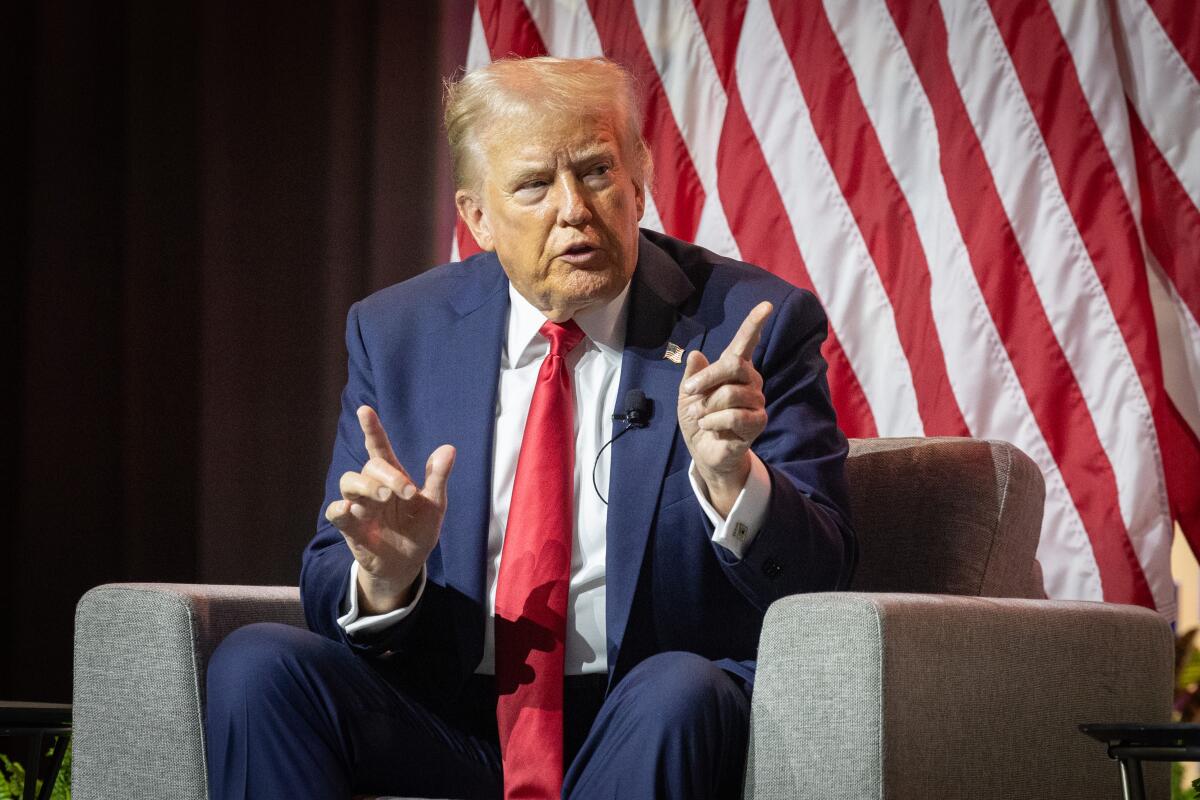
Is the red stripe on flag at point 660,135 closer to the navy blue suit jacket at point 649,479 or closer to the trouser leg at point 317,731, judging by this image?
the navy blue suit jacket at point 649,479

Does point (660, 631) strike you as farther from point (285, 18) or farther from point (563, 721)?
point (285, 18)

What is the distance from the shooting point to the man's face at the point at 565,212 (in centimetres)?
190

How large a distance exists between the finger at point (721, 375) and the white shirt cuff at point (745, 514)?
0.42 ft

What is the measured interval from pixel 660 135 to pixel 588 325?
109cm

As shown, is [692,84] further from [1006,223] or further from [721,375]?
[721,375]

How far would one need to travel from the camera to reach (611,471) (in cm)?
181

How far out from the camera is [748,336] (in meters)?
1.56

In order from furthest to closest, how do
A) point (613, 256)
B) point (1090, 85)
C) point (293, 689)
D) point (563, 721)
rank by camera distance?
point (1090, 85), point (613, 256), point (563, 721), point (293, 689)

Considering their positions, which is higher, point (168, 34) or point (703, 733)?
point (168, 34)

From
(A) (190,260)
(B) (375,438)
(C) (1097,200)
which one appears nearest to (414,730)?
(B) (375,438)

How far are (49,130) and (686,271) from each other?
80.2 inches

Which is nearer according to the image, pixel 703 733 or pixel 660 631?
pixel 703 733

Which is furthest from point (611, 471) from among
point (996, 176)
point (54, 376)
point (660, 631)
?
point (54, 376)

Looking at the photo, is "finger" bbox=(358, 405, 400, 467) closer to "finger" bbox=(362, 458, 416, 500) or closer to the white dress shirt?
"finger" bbox=(362, 458, 416, 500)
